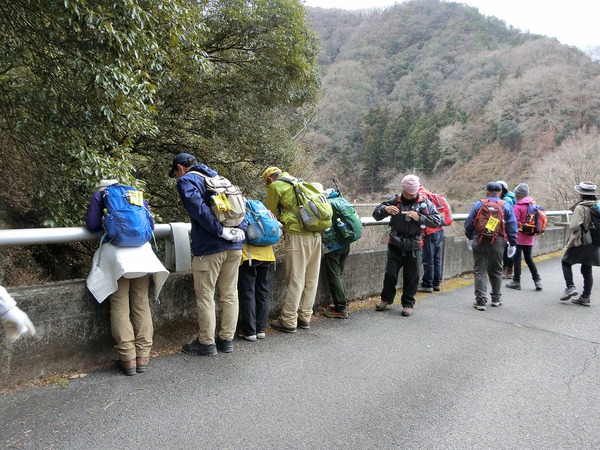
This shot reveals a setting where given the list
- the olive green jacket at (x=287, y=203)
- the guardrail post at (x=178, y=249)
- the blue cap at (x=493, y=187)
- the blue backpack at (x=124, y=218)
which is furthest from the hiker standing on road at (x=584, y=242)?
the blue backpack at (x=124, y=218)

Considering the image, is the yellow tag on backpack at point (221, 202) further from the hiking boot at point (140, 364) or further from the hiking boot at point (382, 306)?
the hiking boot at point (382, 306)

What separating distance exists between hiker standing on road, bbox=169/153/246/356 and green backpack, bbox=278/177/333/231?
792 millimetres

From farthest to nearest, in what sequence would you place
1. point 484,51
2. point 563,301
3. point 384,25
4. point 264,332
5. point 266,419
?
point 384,25, point 484,51, point 563,301, point 264,332, point 266,419

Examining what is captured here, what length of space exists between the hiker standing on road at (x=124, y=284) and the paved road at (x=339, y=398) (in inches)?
7.8

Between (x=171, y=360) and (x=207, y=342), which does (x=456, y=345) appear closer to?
(x=207, y=342)

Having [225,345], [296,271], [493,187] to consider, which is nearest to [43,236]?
[225,345]

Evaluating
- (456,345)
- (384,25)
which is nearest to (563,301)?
(456,345)

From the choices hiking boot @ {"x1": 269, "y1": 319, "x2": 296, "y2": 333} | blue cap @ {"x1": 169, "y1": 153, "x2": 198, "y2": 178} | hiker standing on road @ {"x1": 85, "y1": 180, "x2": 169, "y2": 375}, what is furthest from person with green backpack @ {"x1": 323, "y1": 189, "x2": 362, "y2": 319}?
hiker standing on road @ {"x1": 85, "y1": 180, "x2": 169, "y2": 375}

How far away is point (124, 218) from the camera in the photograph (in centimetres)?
328

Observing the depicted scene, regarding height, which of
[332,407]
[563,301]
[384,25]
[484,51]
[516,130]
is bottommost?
[563,301]

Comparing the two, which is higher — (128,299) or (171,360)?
(128,299)

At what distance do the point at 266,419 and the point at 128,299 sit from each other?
4.67 feet

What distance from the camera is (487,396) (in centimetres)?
344

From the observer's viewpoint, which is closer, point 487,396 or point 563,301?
point 487,396
